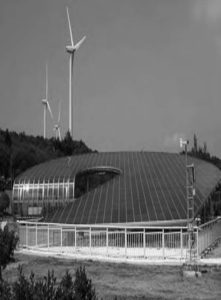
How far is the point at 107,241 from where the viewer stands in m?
24.1

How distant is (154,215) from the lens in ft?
94.1

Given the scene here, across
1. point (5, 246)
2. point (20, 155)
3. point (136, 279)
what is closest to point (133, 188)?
point (136, 279)

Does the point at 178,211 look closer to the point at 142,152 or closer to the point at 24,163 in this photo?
the point at 142,152

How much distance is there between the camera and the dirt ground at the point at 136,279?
15953mm

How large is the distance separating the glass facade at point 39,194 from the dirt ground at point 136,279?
12.9m

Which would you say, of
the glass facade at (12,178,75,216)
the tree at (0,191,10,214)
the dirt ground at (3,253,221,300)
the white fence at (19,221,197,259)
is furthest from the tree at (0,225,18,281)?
the tree at (0,191,10,214)

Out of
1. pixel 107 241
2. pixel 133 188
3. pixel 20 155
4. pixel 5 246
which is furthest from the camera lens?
pixel 20 155

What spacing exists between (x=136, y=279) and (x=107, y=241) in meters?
5.71

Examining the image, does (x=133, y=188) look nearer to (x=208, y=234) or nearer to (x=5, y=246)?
(x=208, y=234)

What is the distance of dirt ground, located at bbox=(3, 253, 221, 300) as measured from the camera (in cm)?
1595

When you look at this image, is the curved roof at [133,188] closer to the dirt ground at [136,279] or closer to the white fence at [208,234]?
the white fence at [208,234]

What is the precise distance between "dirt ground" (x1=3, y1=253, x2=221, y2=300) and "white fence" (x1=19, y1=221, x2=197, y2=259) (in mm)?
1864

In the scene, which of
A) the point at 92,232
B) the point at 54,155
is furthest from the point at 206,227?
the point at 54,155

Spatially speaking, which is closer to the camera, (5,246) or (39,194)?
(5,246)
